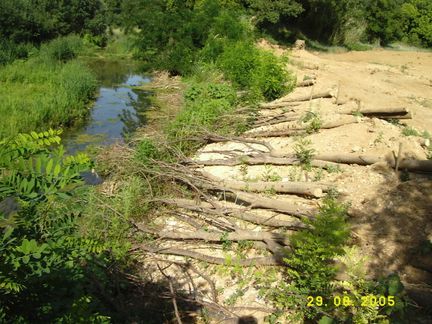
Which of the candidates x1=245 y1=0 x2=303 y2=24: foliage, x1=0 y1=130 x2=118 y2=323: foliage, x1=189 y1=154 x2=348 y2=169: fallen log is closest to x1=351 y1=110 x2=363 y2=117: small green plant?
x1=189 y1=154 x2=348 y2=169: fallen log

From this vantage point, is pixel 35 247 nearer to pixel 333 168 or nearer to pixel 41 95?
pixel 333 168

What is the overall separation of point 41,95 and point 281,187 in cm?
953

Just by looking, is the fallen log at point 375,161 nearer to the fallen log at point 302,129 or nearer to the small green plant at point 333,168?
the small green plant at point 333,168

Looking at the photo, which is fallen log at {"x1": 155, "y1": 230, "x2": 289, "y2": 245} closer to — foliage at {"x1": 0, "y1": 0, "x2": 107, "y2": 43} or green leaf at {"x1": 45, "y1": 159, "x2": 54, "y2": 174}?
green leaf at {"x1": 45, "y1": 159, "x2": 54, "y2": 174}

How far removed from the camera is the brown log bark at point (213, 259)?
472 centimetres

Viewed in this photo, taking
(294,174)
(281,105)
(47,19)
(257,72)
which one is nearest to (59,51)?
(47,19)

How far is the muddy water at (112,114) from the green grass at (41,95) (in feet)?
1.78

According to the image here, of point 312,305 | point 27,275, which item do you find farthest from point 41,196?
point 312,305

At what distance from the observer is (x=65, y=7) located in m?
29.8

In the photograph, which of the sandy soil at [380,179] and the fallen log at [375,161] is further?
the fallen log at [375,161]

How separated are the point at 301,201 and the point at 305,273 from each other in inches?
76.9

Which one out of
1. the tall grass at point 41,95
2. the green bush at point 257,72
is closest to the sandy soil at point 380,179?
the green bush at point 257,72

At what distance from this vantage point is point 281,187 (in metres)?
6.09

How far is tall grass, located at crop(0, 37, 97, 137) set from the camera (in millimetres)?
10319
